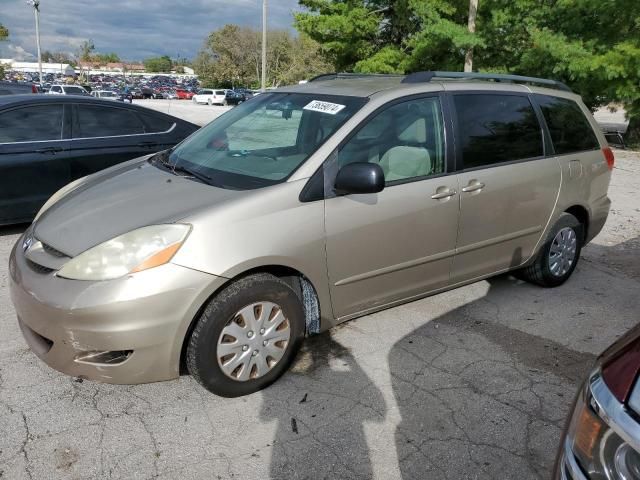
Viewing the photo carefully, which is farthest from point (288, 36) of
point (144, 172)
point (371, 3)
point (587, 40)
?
point (144, 172)

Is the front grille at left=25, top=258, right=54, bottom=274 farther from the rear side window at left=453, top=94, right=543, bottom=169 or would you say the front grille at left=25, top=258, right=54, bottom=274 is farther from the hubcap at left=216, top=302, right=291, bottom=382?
the rear side window at left=453, top=94, right=543, bottom=169

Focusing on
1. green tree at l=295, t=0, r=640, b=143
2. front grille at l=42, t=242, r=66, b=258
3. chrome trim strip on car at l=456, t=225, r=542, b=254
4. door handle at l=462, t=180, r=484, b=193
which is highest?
green tree at l=295, t=0, r=640, b=143

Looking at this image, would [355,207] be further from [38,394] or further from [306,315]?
[38,394]

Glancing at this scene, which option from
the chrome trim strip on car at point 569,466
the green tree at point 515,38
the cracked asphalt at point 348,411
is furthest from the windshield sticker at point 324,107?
the green tree at point 515,38

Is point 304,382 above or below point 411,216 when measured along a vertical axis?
below

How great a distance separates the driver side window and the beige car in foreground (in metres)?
0.01

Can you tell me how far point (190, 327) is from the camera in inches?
109

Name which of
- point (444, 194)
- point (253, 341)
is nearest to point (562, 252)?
point (444, 194)

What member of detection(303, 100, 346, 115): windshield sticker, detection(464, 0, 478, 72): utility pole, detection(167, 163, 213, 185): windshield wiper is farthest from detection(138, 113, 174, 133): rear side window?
detection(464, 0, 478, 72): utility pole

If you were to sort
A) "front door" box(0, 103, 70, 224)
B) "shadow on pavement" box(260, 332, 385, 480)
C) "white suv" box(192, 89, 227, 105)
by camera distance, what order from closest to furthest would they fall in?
"shadow on pavement" box(260, 332, 385, 480), "front door" box(0, 103, 70, 224), "white suv" box(192, 89, 227, 105)

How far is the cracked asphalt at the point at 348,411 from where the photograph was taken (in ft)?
8.21

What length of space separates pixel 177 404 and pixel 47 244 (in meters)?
1.11

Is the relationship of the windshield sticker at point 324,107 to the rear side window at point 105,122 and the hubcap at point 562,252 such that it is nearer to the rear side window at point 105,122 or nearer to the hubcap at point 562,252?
the hubcap at point 562,252

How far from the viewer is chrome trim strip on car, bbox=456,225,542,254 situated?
12.7 feet
